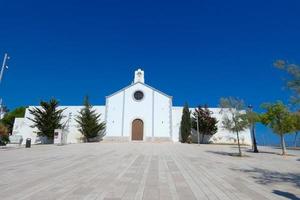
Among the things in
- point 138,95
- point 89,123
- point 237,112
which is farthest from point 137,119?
point 237,112

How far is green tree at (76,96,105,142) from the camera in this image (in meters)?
30.1

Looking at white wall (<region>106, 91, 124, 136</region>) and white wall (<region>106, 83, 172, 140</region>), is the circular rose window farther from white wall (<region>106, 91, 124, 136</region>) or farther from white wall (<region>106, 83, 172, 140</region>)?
white wall (<region>106, 91, 124, 136</region>)

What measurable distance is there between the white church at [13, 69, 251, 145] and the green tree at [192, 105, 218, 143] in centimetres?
169

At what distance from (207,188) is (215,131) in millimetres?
25859

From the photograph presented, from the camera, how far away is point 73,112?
32.7 metres

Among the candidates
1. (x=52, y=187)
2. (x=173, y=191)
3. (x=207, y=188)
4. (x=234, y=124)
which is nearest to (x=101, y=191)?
(x=52, y=187)

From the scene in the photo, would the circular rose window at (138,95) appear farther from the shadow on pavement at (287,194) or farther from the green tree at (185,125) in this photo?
the shadow on pavement at (287,194)

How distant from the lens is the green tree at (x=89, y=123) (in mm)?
30125

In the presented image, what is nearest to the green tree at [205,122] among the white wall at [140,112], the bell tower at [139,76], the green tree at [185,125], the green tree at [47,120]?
the green tree at [185,125]

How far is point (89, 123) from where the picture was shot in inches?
1185

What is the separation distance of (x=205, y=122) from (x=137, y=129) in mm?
9351

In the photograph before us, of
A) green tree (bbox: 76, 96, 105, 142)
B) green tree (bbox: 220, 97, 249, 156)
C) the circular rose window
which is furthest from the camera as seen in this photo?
the circular rose window

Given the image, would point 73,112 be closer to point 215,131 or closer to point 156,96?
point 156,96

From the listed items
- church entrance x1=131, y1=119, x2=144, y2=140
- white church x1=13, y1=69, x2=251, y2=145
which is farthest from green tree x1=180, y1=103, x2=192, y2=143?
church entrance x1=131, y1=119, x2=144, y2=140
